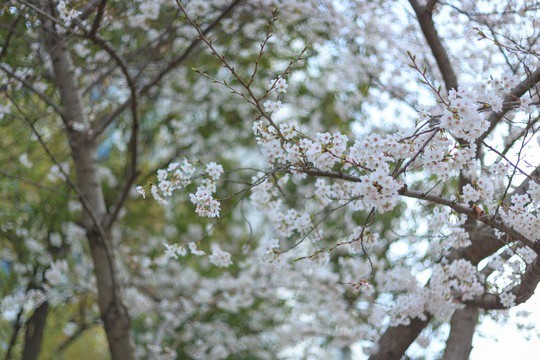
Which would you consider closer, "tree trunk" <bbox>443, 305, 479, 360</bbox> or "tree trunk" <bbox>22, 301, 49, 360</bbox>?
"tree trunk" <bbox>443, 305, 479, 360</bbox>

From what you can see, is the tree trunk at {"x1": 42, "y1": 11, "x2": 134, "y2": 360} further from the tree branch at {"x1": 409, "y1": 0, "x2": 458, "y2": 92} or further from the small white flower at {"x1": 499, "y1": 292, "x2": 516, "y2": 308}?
the small white flower at {"x1": 499, "y1": 292, "x2": 516, "y2": 308}

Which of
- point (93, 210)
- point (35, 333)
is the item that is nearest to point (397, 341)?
point (93, 210)

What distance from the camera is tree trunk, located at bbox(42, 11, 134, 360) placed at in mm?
3469

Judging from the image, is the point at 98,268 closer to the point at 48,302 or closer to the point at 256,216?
the point at 48,302

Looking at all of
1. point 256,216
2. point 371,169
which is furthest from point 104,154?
point 371,169

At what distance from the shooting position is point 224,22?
13.5ft

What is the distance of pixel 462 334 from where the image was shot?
292 cm

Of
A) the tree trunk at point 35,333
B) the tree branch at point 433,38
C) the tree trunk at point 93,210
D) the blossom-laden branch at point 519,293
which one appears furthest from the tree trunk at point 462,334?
the tree trunk at point 35,333

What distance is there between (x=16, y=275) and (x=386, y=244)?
12.4 feet

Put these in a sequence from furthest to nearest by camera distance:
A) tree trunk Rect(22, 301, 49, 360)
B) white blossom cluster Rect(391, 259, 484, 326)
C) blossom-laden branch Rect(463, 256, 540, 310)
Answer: tree trunk Rect(22, 301, 49, 360)
white blossom cluster Rect(391, 259, 484, 326)
blossom-laden branch Rect(463, 256, 540, 310)

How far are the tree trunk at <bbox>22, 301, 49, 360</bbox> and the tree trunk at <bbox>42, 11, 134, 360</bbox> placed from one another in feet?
6.72

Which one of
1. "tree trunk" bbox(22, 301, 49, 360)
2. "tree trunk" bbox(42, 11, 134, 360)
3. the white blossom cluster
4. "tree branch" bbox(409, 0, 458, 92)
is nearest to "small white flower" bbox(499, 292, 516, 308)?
the white blossom cluster

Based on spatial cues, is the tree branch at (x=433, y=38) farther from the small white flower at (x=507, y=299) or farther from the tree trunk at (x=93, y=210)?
the tree trunk at (x=93, y=210)

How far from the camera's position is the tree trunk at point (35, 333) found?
16.9ft
